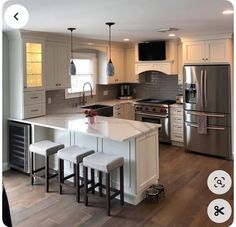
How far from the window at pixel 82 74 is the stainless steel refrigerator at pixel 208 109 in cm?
211

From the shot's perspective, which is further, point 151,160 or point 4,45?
point 4,45

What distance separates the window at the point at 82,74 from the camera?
593 centimetres

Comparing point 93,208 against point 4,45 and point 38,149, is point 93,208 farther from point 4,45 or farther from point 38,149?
point 4,45

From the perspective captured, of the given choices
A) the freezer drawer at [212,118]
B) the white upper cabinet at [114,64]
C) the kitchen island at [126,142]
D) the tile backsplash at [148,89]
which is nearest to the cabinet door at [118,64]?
the white upper cabinet at [114,64]

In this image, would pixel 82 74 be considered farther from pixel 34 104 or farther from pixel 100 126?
pixel 100 126

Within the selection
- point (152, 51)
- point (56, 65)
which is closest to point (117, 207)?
point (56, 65)

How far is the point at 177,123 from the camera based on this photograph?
19.2ft

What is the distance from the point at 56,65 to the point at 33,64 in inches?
19.1

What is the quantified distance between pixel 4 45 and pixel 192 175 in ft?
11.7

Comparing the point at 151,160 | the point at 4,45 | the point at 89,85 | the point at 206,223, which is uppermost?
the point at 4,45

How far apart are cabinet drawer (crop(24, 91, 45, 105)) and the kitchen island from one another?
1.19 feet

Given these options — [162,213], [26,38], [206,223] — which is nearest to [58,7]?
[26,38]

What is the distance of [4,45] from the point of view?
174 inches

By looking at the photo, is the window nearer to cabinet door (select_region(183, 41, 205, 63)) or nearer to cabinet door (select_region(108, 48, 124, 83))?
cabinet door (select_region(108, 48, 124, 83))
